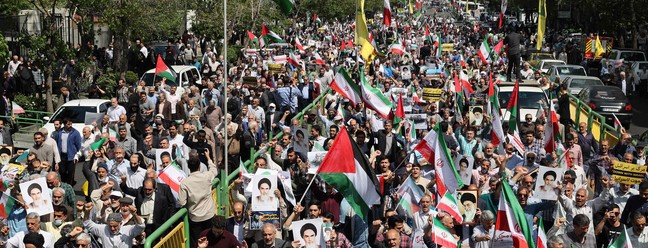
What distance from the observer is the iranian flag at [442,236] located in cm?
1018

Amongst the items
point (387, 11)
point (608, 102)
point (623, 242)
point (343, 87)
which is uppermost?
point (387, 11)

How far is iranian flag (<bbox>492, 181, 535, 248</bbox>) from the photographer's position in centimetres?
1008

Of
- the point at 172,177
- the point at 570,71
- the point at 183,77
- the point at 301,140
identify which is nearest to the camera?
the point at 172,177

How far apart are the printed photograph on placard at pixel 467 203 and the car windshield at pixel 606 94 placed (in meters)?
15.5

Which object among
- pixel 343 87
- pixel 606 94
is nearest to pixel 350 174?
pixel 343 87

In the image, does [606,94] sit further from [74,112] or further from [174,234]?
[174,234]

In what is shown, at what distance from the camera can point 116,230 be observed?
10.2 m

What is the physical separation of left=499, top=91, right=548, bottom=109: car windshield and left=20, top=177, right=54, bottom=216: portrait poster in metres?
12.8

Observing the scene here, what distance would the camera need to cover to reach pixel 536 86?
22766 millimetres

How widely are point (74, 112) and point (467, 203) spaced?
1078 cm

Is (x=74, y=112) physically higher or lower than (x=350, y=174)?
lower

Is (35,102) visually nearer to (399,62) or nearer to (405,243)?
(399,62)

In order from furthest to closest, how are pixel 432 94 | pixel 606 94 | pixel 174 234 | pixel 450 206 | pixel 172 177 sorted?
pixel 606 94 < pixel 432 94 < pixel 172 177 < pixel 450 206 < pixel 174 234

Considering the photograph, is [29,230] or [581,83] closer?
[29,230]
